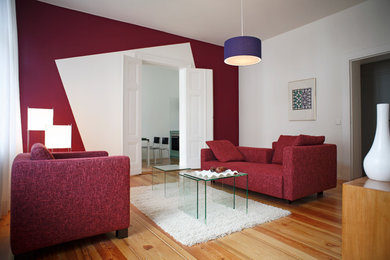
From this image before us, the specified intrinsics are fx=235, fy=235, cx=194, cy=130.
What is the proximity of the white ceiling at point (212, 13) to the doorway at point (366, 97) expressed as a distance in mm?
1284

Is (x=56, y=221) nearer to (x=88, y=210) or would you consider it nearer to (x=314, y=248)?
(x=88, y=210)

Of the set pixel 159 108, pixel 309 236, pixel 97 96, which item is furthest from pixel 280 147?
pixel 159 108

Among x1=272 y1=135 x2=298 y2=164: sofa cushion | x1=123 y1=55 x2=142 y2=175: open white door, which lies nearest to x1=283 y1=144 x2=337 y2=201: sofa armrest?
x1=272 y1=135 x2=298 y2=164: sofa cushion

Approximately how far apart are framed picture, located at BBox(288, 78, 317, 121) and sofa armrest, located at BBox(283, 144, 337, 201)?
5.86 ft

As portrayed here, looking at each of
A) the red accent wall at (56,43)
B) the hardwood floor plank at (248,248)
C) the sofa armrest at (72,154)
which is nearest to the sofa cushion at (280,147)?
the hardwood floor plank at (248,248)

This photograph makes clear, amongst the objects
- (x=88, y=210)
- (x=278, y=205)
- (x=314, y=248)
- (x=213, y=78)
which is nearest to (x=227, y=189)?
(x=278, y=205)

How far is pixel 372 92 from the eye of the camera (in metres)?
4.91

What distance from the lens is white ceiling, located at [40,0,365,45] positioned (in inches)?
160

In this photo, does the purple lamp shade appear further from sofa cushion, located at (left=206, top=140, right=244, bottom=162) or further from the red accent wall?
the red accent wall

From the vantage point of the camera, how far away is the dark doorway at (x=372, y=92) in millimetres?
4713

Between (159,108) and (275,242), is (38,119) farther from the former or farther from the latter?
(159,108)

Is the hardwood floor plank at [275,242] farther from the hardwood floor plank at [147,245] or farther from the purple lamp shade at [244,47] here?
the purple lamp shade at [244,47]

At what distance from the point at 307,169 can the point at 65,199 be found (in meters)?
2.60

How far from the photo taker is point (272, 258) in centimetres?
168
